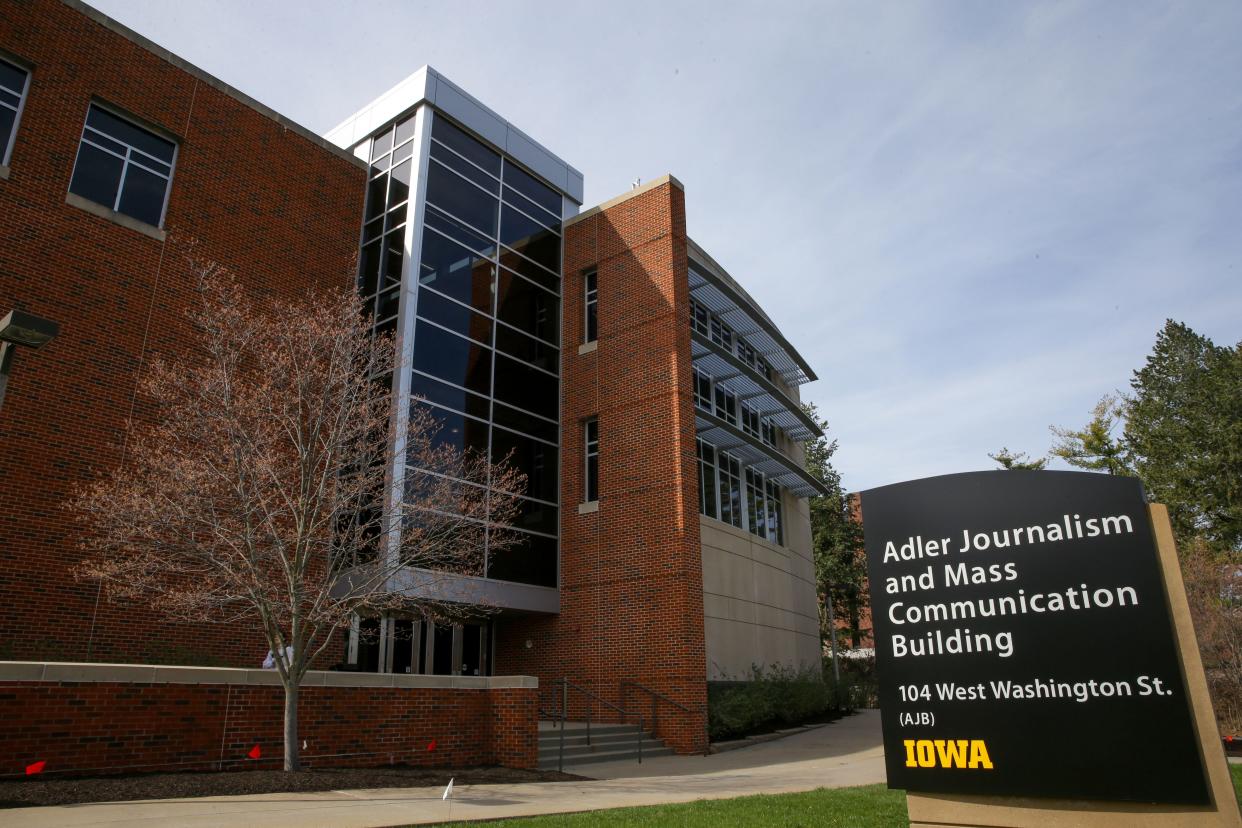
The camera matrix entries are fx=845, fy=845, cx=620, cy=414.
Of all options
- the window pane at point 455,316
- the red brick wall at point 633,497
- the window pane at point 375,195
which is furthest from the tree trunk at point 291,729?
the window pane at point 375,195

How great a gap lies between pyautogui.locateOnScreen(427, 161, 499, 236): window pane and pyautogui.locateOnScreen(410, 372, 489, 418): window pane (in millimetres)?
4728

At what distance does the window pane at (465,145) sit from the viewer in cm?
2177

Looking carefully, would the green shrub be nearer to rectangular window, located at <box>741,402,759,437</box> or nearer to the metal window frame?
rectangular window, located at <box>741,402,759,437</box>

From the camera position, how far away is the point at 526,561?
67.2 feet

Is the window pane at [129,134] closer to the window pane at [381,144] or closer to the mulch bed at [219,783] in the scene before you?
the window pane at [381,144]

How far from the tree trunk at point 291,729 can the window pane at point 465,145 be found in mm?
15073

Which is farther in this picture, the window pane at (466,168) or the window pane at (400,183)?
the window pane at (466,168)

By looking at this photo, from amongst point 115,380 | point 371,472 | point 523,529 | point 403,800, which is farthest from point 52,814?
point 523,529

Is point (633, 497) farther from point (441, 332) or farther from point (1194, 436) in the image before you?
point (1194, 436)

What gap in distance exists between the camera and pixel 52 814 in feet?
24.2

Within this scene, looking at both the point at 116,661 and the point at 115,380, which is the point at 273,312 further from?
the point at 116,661

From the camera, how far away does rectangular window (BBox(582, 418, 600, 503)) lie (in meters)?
21.5

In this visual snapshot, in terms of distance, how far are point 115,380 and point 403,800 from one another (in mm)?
10443

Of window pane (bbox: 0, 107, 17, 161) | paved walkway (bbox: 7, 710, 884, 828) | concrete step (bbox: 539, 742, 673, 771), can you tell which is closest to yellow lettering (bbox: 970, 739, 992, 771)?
paved walkway (bbox: 7, 710, 884, 828)
